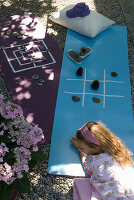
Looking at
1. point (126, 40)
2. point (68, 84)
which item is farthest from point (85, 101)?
point (126, 40)

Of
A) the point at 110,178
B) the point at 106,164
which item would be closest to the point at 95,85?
the point at 106,164

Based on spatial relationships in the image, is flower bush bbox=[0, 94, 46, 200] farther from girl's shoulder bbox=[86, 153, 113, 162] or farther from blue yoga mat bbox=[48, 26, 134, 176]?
blue yoga mat bbox=[48, 26, 134, 176]

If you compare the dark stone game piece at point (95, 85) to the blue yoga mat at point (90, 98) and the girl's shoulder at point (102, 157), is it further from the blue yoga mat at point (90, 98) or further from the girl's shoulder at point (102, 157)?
the girl's shoulder at point (102, 157)

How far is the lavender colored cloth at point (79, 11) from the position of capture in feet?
17.3

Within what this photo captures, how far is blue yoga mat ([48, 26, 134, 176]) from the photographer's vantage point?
3.57 metres

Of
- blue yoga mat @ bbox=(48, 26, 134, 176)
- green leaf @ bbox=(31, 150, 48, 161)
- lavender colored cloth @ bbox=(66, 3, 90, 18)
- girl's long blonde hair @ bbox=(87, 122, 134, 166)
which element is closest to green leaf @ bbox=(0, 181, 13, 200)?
green leaf @ bbox=(31, 150, 48, 161)

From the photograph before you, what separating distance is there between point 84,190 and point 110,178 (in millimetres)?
362

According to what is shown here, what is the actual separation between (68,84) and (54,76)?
0.29m

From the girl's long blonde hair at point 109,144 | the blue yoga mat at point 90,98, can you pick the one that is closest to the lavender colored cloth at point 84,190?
the blue yoga mat at point 90,98

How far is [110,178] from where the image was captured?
2893 mm

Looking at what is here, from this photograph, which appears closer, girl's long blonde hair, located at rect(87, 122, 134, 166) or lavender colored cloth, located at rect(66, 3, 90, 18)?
girl's long blonde hair, located at rect(87, 122, 134, 166)

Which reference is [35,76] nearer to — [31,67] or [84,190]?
[31,67]

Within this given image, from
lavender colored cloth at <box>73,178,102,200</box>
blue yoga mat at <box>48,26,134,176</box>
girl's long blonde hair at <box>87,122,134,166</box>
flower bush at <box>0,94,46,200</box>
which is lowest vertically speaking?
lavender colored cloth at <box>73,178,102,200</box>

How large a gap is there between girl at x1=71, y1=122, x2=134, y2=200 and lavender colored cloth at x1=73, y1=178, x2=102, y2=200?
0.05ft
